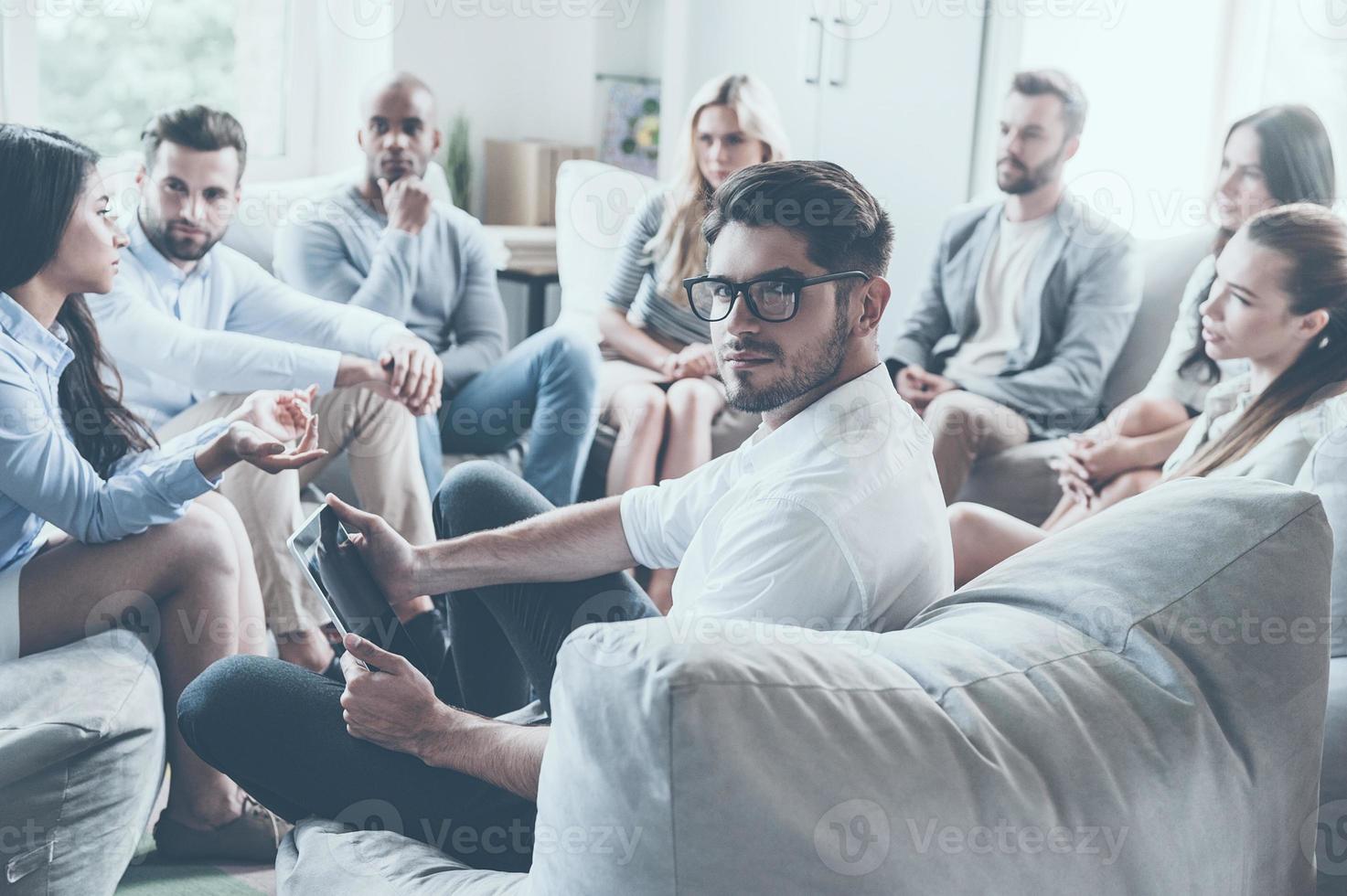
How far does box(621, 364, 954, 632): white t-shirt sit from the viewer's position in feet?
3.62

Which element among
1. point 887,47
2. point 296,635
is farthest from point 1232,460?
point 887,47

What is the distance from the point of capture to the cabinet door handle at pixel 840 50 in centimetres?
374

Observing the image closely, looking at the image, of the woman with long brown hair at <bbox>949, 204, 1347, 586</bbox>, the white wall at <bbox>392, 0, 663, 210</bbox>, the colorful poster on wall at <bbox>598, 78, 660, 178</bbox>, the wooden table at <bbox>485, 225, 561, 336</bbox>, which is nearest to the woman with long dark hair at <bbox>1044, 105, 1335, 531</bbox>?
the woman with long brown hair at <bbox>949, 204, 1347, 586</bbox>

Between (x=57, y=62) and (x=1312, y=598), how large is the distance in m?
3.42

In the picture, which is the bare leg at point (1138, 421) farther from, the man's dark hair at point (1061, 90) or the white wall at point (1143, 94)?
the white wall at point (1143, 94)

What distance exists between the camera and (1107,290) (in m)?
2.77

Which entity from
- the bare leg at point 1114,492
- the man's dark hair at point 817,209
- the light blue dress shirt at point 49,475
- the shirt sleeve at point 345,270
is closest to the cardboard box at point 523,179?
the shirt sleeve at point 345,270

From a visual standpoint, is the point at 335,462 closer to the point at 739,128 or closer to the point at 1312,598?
the point at 739,128

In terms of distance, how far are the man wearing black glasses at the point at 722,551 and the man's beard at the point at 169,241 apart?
1.07 m

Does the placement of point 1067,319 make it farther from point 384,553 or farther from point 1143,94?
point 384,553

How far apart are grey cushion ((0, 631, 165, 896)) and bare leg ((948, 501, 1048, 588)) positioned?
124 centimetres

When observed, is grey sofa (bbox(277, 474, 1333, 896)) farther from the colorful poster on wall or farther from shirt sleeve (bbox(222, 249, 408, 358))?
the colorful poster on wall

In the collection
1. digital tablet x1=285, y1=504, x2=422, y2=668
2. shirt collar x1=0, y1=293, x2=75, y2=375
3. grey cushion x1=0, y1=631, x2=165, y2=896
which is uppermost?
shirt collar x1=0, y1=293, x2=75, y2=375

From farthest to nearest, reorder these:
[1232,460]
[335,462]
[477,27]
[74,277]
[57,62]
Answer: [477,27] → [57,62] → [335,462] → [1232,460] → [74,277]
